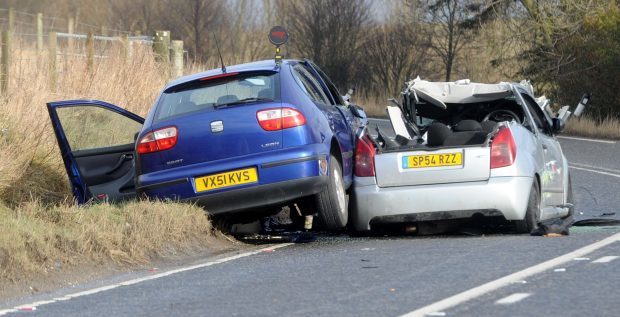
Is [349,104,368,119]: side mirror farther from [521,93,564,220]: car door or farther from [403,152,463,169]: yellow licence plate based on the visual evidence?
[403,152,463,169]: yellow licence plate

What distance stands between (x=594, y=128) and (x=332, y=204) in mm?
19218

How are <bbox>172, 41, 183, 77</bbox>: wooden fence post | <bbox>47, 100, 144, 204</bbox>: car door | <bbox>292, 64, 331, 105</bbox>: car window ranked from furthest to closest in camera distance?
<bbox>172, 41, 183, 77</bbox>: wooden fence post
<bbox>47, 100, 144, 204</bbox>: car door
<bbox>292, 64, 331, 105</bbox>: car window

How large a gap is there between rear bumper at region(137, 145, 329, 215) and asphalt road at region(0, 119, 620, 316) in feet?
1.63

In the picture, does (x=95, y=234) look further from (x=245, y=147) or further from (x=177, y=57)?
(x=177, y=57)

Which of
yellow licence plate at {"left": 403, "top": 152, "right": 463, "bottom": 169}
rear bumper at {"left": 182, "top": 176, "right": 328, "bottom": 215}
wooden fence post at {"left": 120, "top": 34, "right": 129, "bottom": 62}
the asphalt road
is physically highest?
wooden fence post at {"left": 120, "top": 34, "right": 129, "bottom": 62}

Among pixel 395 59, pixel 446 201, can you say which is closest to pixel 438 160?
pixel 446 201

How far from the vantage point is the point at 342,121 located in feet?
40.0

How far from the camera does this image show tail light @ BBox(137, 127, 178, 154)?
11.0 m

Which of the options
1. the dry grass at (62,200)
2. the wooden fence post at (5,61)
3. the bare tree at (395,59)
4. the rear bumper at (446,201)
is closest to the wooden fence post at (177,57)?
the dry grass at (62,200)

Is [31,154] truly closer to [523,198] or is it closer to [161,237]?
[161,237]

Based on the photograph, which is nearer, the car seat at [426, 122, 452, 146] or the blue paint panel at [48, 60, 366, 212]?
the blue paint panel at [48, 60, 366, 212]

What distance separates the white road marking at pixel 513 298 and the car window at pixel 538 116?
5565 millimetres

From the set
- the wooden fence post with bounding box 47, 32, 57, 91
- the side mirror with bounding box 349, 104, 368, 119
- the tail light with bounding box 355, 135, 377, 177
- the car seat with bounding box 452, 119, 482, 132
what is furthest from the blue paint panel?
the wooden fence post with bounding box 47, 32, 57, 91

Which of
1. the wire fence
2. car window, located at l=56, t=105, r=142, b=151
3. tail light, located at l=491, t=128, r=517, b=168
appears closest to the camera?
tail light, located at l=491, t=128, r=517, b=168
